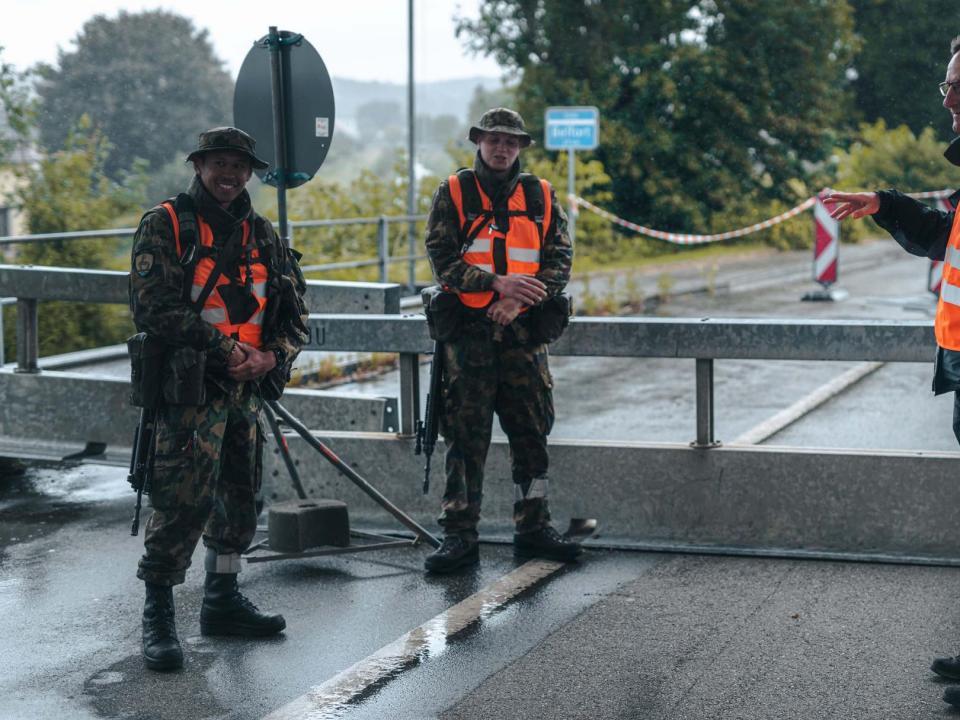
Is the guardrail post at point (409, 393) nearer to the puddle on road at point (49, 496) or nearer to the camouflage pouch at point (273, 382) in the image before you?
the camouflage pouch at point (273, 382)

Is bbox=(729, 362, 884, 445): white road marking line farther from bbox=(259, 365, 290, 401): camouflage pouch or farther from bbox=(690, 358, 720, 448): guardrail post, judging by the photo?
bbox=(259, 365, 290, 401): camouflage pouch

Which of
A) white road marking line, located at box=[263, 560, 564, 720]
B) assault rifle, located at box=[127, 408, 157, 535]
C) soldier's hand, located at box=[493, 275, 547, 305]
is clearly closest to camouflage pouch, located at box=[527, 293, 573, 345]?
soldier's hand, located at box=[493, 275, 547, 305]

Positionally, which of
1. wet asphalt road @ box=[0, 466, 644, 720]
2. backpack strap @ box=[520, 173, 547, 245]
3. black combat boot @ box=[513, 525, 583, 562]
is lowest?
wet asphalt road @ box=[0, 466, 644, 720]

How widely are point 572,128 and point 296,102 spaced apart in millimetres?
16669

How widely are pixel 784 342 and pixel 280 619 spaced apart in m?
2.59

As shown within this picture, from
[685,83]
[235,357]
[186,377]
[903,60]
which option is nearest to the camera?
[186,377]

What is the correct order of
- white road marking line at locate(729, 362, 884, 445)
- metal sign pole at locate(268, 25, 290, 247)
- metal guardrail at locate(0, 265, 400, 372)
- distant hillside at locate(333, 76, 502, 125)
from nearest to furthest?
metal sign pole at locate(268, 25, 290, 247)
metal guardrail at locate(0, 265, 400, 372)
white road marking line at locate(729, 362, 884, 445)
distant hillside at locate(333, 76, 502, 125)

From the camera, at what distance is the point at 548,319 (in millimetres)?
6254

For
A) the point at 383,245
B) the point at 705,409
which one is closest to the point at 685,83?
the point at 383,245

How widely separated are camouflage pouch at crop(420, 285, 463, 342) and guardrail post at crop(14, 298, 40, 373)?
258 centimetres

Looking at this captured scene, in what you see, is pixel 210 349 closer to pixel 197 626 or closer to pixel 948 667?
pixel 197 626

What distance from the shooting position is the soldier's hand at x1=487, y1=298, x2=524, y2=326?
6.12m

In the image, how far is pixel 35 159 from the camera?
1728 cm

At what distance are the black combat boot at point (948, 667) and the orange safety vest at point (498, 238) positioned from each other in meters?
2.33
